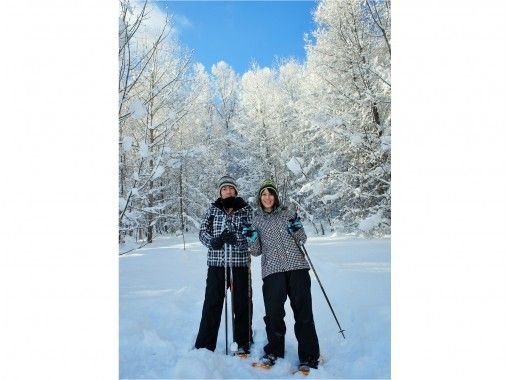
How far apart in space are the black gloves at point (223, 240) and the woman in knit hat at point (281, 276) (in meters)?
0.14

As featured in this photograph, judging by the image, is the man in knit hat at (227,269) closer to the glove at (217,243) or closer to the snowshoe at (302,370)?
the glove at (217,243)

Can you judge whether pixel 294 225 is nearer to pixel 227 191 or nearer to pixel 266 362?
pixel 227 191

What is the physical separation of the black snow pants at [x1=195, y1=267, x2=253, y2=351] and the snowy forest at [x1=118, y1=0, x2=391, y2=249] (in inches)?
36.1

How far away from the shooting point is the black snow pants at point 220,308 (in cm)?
351

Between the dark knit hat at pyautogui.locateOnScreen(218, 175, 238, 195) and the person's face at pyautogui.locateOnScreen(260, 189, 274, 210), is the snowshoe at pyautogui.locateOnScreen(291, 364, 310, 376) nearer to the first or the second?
the person's face at pyautogui.locateOnScreen(260, 189, 274, 210)

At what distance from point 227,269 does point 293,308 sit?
74 cm

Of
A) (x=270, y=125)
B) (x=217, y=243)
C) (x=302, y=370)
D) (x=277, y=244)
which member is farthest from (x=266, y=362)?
(x=270, y=125)

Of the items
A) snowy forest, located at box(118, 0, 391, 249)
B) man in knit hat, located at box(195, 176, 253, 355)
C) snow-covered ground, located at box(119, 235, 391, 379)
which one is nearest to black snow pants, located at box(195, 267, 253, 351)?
man in knit hat, located at box(195, 176, 253, 355)

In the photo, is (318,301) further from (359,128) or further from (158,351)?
(359,128)

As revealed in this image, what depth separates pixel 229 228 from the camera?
3613mm

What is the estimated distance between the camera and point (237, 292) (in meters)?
3.61
